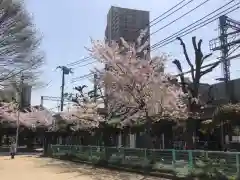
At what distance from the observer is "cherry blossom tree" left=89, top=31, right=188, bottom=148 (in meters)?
21.0

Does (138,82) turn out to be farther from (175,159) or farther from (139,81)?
(175,159)

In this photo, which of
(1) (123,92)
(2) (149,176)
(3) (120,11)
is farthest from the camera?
(1) (123,92)

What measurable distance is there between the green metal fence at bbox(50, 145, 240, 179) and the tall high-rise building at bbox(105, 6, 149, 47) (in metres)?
6.68

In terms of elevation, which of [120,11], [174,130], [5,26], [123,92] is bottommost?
[174,130]

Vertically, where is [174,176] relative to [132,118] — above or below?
below

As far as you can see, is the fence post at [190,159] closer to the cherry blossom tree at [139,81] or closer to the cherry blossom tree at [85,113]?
the cherry blossom tree at [139,81]

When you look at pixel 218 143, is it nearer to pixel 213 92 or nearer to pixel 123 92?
pixel 213 92

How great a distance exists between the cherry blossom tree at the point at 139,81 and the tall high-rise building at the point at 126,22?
50cm

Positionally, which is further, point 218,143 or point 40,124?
point 40,124

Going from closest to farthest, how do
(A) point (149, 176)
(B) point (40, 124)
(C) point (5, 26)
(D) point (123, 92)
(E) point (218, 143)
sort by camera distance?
(C) point (5, 26) → (A) point (149, 176) → (D) point (123, 92) → (E) point (218, 143) → (B) point (40, 124)

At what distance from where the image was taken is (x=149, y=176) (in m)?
18.0

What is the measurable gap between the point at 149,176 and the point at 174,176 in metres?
1.67

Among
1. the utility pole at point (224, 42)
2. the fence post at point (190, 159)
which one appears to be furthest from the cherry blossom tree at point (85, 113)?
the fence post at point (190, 159)

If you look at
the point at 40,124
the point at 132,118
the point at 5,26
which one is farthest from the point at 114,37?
the point at 40,124
